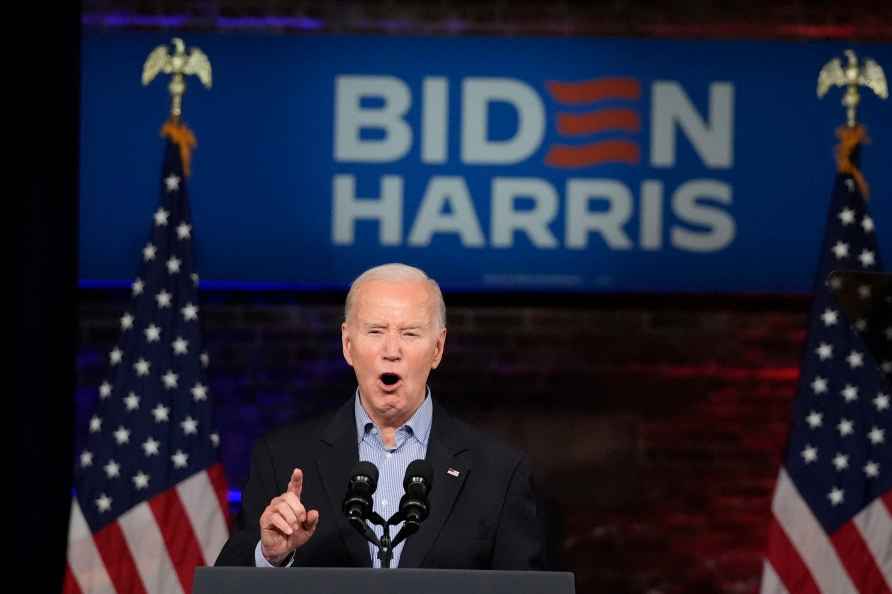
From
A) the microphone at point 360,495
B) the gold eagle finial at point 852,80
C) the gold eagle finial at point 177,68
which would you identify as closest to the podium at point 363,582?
the microphone at point 360,495

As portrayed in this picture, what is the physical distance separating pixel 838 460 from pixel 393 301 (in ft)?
7.34

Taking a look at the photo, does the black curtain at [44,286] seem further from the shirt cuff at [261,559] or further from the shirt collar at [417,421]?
the shirt cuff at [261,559]

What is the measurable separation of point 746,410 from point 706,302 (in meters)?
0.43

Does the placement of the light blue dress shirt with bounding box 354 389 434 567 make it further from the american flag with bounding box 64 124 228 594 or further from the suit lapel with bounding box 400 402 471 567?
the american flag with bounding box 64 124 228 594

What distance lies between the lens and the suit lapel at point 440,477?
9.12 ft

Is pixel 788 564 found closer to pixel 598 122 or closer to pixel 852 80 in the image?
pixel 852 80

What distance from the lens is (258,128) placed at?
5477 mm

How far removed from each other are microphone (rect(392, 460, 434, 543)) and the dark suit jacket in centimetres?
36

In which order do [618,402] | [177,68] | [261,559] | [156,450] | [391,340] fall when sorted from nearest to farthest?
[261,559], [391,340], [156,450], [177,68], [618,402]

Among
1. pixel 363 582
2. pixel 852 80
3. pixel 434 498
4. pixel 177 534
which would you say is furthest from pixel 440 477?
pixel 852 80

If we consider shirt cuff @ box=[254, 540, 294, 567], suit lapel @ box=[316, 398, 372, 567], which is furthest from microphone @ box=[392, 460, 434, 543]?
suit lapel @ box=[316, 398, 372, 567]

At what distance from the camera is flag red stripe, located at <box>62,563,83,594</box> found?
450 centimetres

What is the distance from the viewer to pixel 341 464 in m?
2.89

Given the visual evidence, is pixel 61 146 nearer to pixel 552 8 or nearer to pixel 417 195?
pixel 417 195
